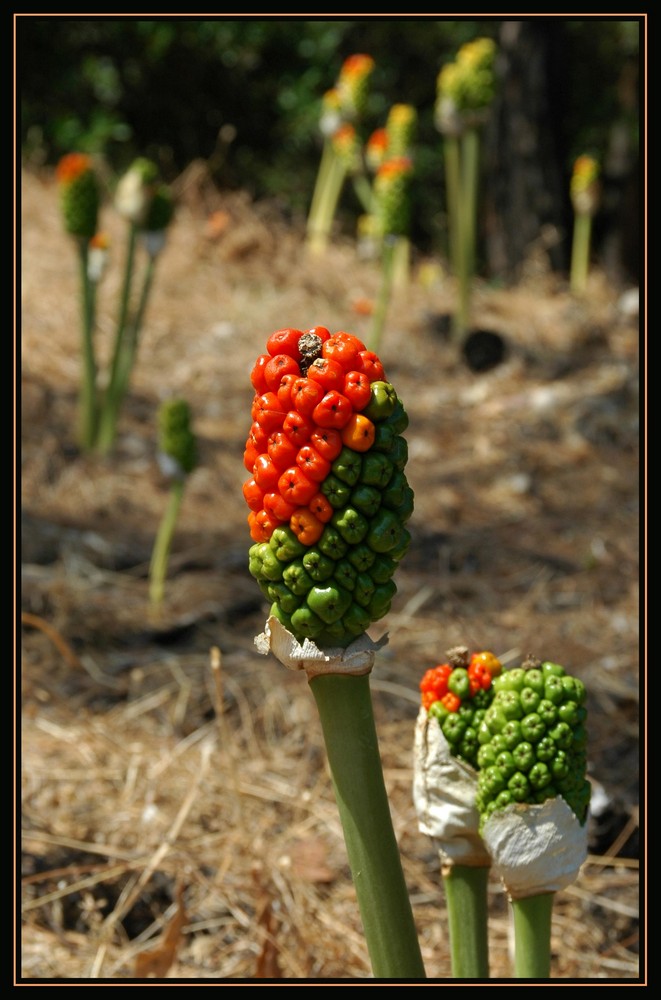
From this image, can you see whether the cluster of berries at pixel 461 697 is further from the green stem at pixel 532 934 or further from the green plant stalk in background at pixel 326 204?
the green plant stalk in background at pixel 326 204

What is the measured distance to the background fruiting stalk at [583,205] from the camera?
736 centimetres

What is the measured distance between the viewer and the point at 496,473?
5.56m

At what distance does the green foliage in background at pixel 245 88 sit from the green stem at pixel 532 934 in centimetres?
838

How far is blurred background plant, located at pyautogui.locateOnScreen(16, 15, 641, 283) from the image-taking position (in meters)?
8.54

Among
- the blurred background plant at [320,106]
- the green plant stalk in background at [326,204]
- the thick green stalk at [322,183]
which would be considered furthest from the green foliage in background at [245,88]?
the green plant stalk in background at [326,204]

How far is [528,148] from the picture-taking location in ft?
27.8

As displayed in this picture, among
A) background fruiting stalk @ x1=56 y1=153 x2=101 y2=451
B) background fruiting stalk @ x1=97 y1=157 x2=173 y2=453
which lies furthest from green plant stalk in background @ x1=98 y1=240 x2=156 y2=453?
background fruiting stalk @ x1=56 y1=153 x2=101 y2=451

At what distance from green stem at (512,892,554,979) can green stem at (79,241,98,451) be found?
3.91 m

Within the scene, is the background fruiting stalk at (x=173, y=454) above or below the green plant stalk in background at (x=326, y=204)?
below

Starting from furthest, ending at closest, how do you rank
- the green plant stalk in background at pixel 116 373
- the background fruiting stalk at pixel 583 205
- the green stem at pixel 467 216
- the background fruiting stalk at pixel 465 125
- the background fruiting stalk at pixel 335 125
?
the background fruiting stalk at pixel 583 205
the background fruiting stalk at pixel 335 125
the green stem at pixel 467 216
the background fruiting stalk at pixel 465 125
the green plant stalk in background at pixel 116 373

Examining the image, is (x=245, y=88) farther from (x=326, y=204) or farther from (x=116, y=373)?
(x=116, y=373)

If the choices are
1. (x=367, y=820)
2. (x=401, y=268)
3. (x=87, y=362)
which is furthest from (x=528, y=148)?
(x=367, y=820)

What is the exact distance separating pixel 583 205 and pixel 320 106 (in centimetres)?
326

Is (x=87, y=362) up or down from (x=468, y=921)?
up
